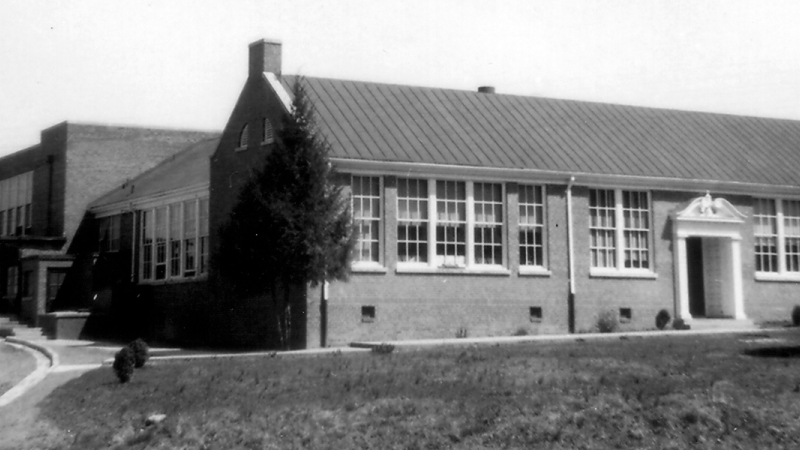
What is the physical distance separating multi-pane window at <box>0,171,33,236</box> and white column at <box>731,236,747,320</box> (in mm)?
31310

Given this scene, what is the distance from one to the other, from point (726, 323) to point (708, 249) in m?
3.17

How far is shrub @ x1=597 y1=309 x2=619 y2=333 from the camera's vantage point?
104ft

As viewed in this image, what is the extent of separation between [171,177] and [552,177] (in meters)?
16.1

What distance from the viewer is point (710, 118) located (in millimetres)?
39469

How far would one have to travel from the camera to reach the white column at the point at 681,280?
3369 cm

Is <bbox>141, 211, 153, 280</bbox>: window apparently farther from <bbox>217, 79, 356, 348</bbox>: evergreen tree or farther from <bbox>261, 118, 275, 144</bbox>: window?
<bbox>217, 79, 356, 348</bbox>: evergreen tree

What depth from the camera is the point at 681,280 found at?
33.9 m

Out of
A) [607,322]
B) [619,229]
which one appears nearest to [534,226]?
[619,229]

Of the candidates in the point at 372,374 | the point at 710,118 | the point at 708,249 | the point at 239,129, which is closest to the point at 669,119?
the point at 710,118

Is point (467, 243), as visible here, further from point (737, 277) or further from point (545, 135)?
point (737, 277)

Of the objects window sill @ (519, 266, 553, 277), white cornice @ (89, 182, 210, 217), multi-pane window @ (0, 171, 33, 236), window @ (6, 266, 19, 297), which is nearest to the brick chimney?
white cornice @ (89, 182, 210, 217)

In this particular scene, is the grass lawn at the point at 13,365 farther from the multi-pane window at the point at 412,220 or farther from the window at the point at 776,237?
the window at the point at 776,237

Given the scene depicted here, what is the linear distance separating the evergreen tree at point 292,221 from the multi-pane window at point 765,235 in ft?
51.7

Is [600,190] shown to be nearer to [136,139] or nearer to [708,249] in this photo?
[708,249]
